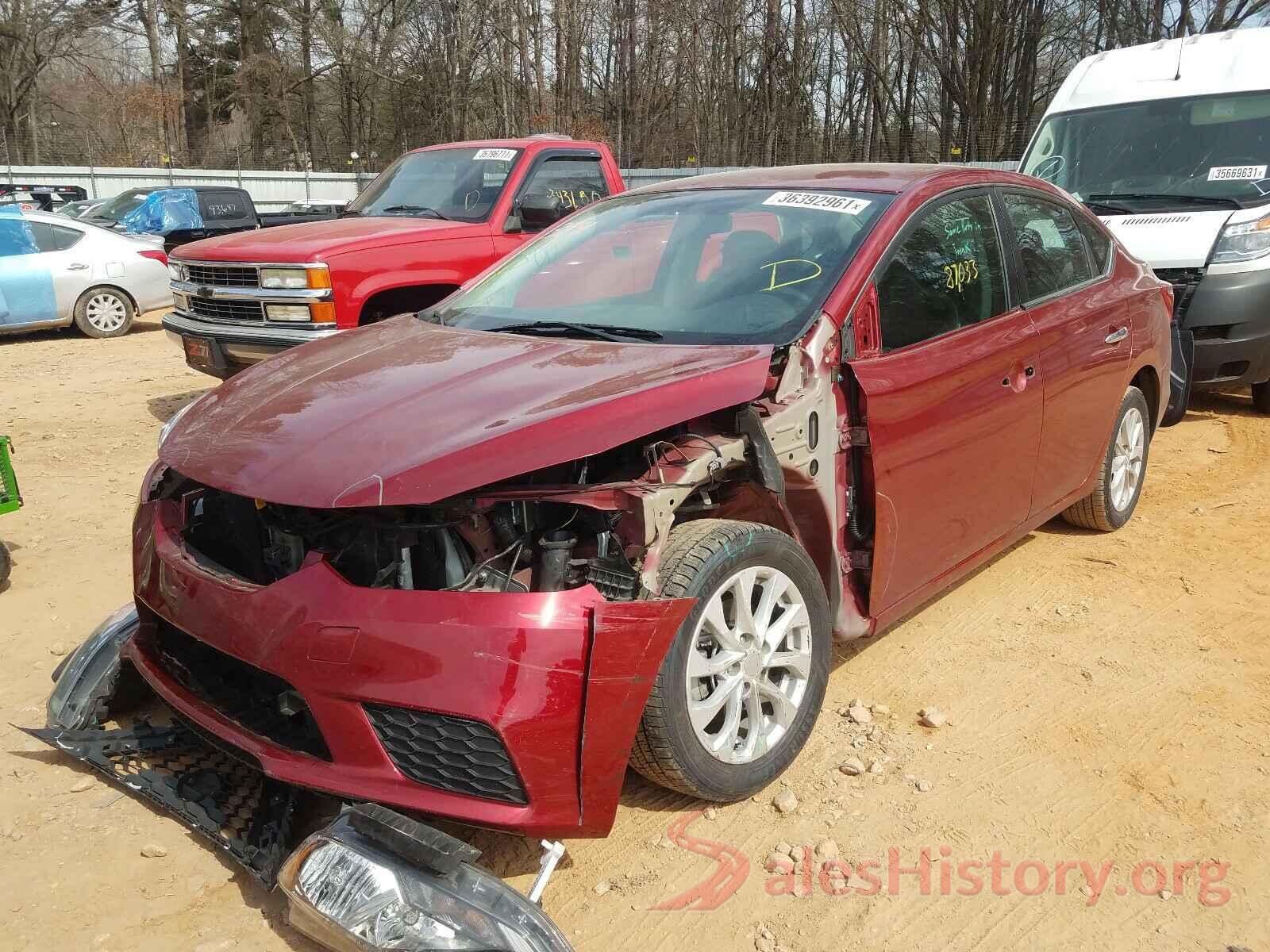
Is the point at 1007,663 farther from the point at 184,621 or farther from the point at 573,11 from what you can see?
the point at 573,11

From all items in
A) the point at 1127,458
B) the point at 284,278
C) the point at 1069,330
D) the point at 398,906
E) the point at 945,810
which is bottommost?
the point at 945,810

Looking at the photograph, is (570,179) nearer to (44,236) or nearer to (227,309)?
(227,309)

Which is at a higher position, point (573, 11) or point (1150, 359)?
point (573, 11)

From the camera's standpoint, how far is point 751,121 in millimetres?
28953

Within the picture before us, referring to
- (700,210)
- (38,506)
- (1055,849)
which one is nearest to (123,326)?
(38,506)

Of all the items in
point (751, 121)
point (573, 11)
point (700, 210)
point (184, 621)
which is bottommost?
point (184, 621)

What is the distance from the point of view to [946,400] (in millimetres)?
3465

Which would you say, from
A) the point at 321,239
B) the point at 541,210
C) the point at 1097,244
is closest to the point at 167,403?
the point at 321,239

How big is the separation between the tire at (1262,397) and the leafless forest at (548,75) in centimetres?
1701

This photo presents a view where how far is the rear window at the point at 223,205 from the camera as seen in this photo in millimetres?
17047

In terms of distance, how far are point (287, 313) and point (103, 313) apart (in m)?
6.85

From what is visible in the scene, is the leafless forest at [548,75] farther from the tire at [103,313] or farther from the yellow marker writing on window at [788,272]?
the yellow marker writing on window at [788,272]

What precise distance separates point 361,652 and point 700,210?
2.24 m

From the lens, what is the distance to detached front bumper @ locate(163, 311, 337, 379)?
668 cm
